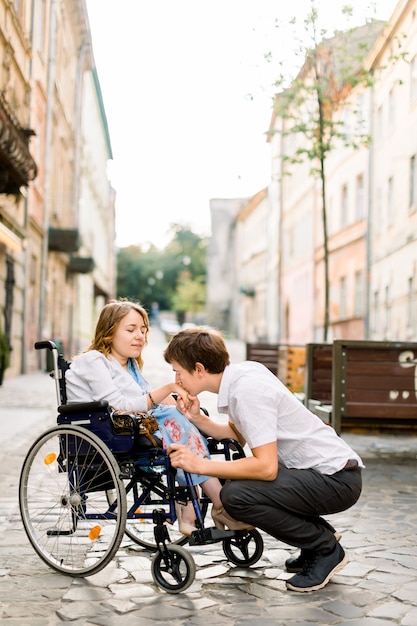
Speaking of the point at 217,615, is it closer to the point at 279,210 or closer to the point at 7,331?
the point at 7,331

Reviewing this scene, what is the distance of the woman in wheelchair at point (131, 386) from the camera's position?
469 cm

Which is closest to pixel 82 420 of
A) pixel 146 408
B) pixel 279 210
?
pixel 146 408

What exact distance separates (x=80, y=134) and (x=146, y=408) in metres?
31.2

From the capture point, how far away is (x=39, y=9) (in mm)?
24766

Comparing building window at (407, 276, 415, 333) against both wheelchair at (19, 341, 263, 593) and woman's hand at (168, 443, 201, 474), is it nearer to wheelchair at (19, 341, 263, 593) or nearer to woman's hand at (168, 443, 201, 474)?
wheelchair at (19, 341, 263, 593)

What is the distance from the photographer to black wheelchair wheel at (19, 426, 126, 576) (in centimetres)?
473

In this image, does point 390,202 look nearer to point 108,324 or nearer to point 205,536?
point 108,324

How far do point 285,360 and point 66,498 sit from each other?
10630mm

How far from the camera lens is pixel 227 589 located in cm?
454

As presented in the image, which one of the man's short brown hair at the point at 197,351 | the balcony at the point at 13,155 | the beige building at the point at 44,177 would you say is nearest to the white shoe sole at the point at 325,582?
the man's short brown hair at the point at 197,351

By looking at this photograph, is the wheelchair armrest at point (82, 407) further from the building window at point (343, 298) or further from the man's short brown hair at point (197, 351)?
the building window at point (343, 298)

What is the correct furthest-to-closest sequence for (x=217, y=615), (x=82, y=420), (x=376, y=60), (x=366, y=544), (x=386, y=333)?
(x=386, y=333) → (x=376, y=60) → (x=366, y=544) → (x=82, y=420) → (x=217, y=615)

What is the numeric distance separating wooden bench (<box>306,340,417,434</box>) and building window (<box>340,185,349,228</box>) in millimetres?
23661

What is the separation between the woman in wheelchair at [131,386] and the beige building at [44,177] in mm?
11725
